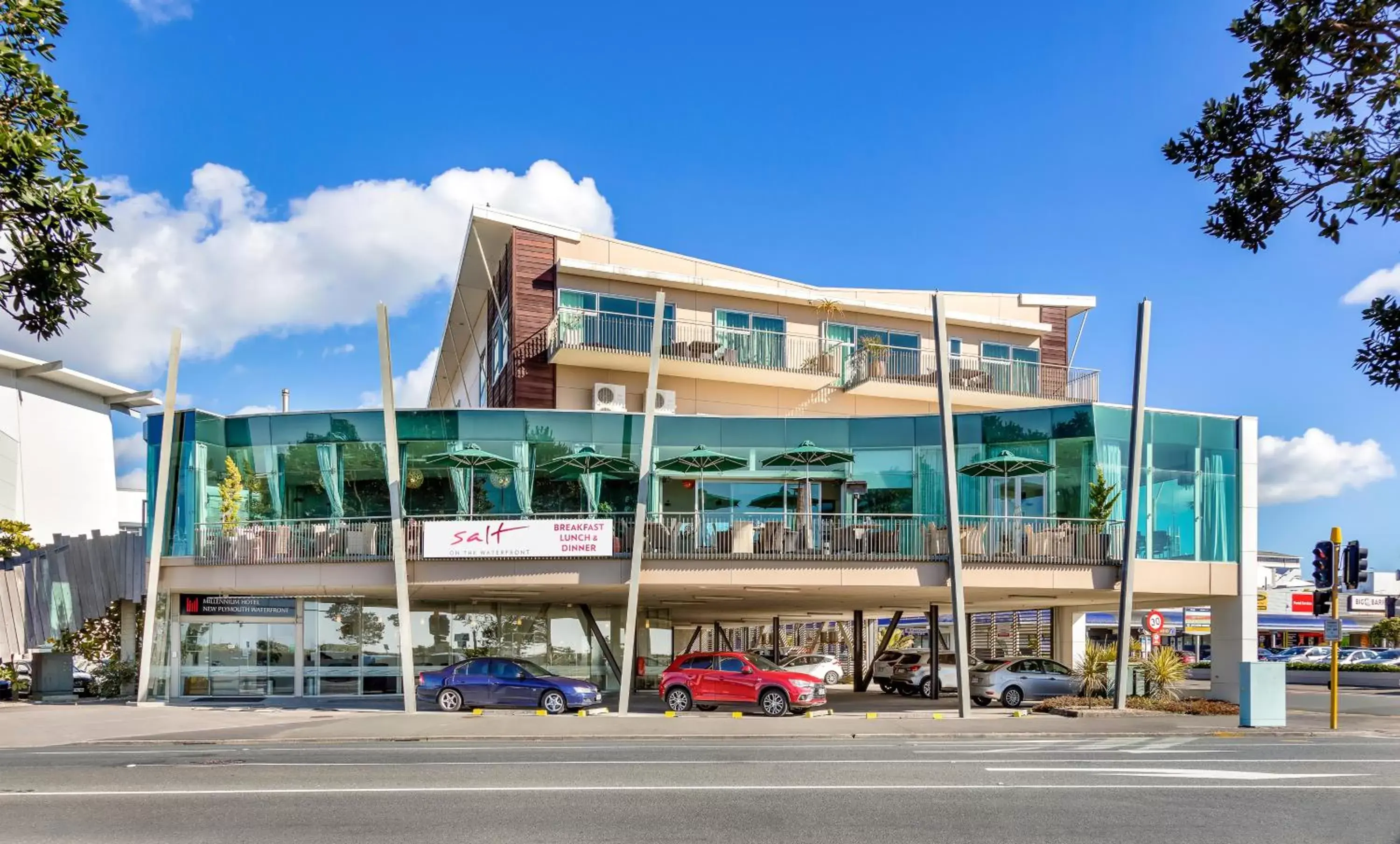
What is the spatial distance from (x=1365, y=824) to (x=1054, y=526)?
17797 millimetres

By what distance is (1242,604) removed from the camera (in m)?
30.6

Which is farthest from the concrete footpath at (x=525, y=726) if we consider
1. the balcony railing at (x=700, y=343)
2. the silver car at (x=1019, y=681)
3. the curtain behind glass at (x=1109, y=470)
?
the balcony railing at (x=700, y=343)

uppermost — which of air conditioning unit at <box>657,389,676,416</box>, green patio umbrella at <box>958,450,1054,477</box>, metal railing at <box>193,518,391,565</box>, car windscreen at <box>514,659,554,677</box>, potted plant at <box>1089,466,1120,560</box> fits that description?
air conditioning unit at <box>657,389,676,416</box>

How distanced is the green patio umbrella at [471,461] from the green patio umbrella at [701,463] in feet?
13.0

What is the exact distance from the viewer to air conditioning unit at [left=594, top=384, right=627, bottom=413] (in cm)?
3419

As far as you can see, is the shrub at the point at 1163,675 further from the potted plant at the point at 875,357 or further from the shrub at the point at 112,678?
the shrub at the point at 112,678

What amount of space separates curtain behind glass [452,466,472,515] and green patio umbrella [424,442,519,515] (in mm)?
27

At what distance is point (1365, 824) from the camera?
1120 cm

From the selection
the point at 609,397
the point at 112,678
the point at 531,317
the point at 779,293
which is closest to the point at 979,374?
the point at 779,293

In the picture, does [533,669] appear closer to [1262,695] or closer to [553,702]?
[553,702]

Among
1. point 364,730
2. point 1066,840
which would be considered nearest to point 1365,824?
point 1066,840

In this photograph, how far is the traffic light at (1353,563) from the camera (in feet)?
78.7

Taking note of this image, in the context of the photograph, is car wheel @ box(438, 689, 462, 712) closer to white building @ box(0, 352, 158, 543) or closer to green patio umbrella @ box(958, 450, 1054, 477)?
green patio umbrella @ box(958, 450, 1054, 477)

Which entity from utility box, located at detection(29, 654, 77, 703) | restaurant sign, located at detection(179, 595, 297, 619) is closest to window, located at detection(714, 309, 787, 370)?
restaurant sign, located at detection(179, 595, 297, 619)
